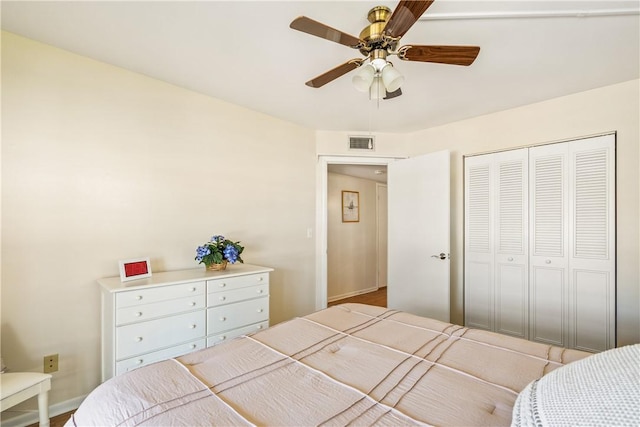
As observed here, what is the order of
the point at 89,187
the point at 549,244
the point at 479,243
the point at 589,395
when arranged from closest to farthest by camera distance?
the point at 589,395, the point at 89,187, the point at 549,244, the point at 479,243

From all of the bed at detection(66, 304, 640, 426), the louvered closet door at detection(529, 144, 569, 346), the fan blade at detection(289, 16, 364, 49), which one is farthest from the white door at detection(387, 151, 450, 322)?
the fan blade at detection(289, 16, 364, 49)

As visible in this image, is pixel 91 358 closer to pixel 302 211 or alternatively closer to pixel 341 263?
pixel 302 211

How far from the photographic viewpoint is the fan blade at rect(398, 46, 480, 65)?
1437 mm

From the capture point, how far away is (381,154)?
11.9 ft

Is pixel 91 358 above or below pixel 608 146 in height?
below

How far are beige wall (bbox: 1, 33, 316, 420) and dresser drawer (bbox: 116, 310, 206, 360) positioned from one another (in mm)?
435

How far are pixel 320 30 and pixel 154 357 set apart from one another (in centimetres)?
207

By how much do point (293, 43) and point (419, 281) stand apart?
2.55 m

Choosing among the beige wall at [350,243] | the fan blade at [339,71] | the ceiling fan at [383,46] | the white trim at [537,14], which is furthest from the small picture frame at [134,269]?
the beige wall at [350,243]

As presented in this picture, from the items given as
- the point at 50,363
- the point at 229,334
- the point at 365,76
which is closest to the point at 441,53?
the point at 365,76

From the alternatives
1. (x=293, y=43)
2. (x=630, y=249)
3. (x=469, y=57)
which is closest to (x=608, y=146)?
(x=630, y=249)

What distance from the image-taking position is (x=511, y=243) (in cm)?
287

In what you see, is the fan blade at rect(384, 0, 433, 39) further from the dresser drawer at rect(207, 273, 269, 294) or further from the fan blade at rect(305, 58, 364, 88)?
the dresser drawer at rect(207, 273, 269, 294)

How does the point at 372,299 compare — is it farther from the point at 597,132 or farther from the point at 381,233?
the point at 597,132
